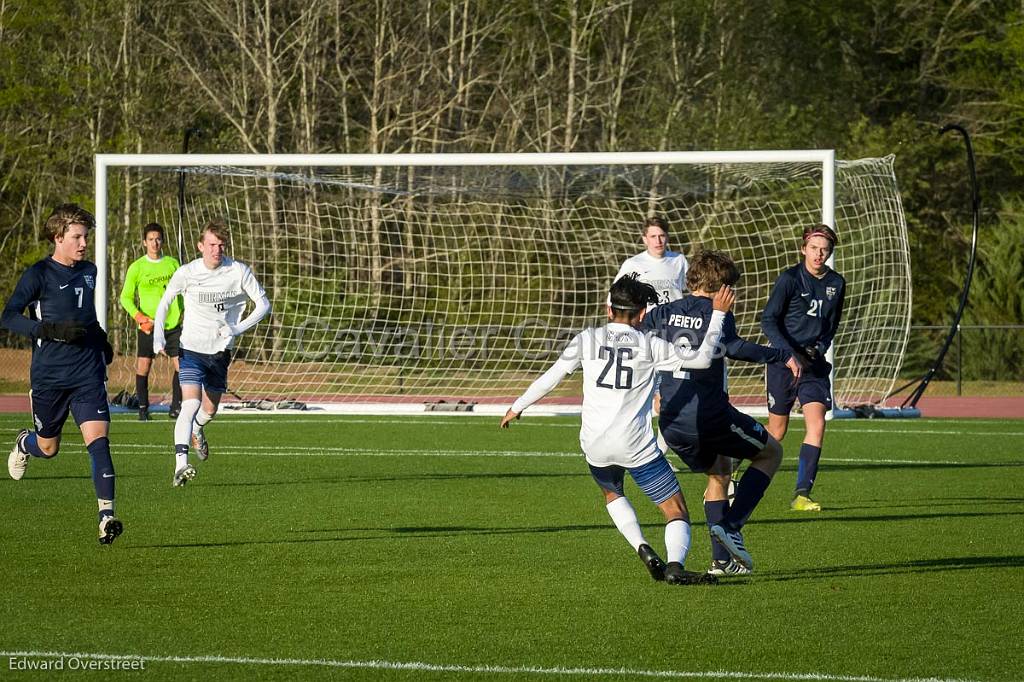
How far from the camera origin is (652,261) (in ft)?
45.2

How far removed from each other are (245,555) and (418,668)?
3.12 metres

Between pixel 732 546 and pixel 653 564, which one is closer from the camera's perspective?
pixel 653 564

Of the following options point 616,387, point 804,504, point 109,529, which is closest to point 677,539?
point 616,387

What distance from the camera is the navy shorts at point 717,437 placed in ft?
26.4

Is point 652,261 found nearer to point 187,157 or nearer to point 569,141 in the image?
point 187,157

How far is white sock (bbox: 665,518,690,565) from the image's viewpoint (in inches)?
303

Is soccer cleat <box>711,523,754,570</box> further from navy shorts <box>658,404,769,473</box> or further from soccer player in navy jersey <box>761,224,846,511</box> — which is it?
soccer player in navy jersey <box>761,224,846,511</box>

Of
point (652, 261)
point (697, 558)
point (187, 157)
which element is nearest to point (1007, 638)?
point (697, 558)

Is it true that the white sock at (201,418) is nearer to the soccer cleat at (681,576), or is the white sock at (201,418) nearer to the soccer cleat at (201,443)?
the soccer cleat at (201,443)

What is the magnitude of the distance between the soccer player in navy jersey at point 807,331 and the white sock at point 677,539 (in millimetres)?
3112

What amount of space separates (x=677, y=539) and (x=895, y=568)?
1588 millimetres

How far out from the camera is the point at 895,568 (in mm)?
8500

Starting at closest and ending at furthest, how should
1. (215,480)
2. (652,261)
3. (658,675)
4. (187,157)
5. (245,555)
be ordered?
(658,675) < (245,555) < (215,480) < (652,261) < (187,157)

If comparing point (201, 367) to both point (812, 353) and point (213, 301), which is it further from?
point (812, 353)
